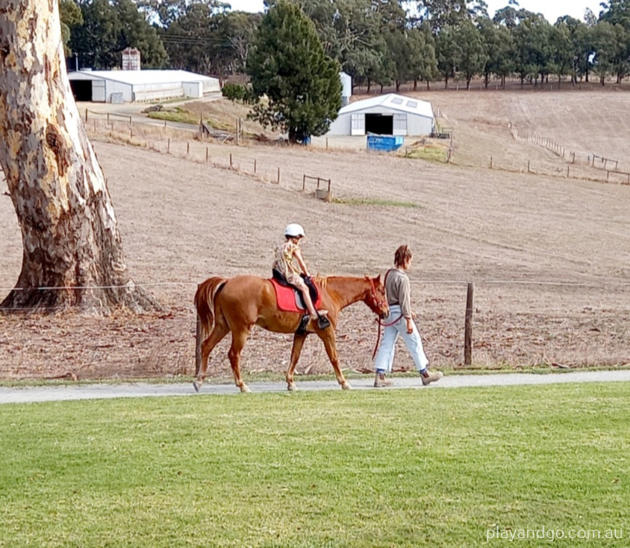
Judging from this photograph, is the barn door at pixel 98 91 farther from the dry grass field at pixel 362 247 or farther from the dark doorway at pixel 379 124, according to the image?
the dry grass field at pixel 362 247

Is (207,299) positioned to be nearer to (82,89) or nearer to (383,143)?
(383,143)

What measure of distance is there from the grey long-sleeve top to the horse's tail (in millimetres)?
2044

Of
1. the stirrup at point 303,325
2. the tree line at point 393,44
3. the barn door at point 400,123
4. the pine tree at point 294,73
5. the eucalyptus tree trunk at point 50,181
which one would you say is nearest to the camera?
the stirrup at point 303,325

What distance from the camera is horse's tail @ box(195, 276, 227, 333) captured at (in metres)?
12.9

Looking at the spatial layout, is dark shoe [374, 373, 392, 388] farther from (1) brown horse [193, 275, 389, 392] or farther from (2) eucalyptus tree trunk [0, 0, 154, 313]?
(2) eucalyptus tree trunk [0, 0, 154, 313]

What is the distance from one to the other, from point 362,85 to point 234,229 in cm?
11246

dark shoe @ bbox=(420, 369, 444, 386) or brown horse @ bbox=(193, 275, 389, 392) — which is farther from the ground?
brown horse @ bbox=(193, 275, 389, 392)

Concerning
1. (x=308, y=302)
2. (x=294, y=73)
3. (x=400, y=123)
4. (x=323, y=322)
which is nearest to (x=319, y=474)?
(x=308, y=302)

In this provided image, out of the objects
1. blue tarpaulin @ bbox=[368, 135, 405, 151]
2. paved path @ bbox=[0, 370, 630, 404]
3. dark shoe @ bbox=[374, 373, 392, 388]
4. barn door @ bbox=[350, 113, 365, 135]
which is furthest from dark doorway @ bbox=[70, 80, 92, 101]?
dark shoe @ bbox=[374, 373, 392, 388]

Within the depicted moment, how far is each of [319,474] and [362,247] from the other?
2475cm

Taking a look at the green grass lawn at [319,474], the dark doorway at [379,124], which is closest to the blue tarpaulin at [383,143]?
the dark doorway at [379,124]

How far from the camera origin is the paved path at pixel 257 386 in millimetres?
12891

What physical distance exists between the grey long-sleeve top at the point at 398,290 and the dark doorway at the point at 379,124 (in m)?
73.3

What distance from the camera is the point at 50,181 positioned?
19344mm
